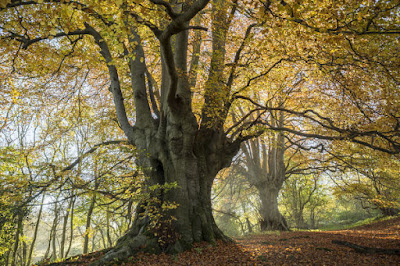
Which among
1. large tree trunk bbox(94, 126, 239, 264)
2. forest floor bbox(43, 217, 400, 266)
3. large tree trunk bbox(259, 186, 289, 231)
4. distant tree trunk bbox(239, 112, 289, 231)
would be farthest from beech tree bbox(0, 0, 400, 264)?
large tree trunk bbox(259, 186, 289, 231)

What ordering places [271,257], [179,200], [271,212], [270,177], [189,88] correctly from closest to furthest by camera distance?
[271,257]
[179,200]
[189,88]
[271,212]
[270,177]

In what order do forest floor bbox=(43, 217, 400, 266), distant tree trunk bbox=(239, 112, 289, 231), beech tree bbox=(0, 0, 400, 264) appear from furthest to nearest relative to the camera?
distant tree trunk bbox=(239, 112, 289, 231), beech tree bbox=(0, 0, 400, 264), forest floor bbox=(43, 217, 400, 266)

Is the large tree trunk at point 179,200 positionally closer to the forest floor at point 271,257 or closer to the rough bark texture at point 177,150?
the rough bark texture at point 177,150

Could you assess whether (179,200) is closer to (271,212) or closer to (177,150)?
(177,150)

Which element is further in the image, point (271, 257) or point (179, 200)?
point (179, 200)

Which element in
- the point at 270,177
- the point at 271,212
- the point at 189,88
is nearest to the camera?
the point at 189,88

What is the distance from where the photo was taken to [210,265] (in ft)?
15.9

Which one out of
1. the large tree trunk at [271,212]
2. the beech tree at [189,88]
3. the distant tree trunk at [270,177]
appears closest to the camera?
the beech tree at [189,88]

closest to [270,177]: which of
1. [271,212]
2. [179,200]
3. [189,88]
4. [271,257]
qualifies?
[271,212]

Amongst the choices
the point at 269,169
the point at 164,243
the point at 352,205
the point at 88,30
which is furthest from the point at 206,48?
the point at 352,205

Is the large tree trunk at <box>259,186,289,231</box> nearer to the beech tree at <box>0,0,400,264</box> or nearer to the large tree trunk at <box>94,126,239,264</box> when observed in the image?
the beech tree at <box>0,0,400,264</box>

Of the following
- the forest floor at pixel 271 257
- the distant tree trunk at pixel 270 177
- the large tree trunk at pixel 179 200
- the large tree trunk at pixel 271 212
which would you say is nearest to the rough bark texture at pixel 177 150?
the large tree trunk at pixel 179 200

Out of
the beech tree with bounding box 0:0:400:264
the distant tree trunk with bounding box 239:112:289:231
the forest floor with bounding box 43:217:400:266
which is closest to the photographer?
the forest floor with bounding box 43:217:400:266

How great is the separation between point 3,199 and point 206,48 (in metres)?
9.34
